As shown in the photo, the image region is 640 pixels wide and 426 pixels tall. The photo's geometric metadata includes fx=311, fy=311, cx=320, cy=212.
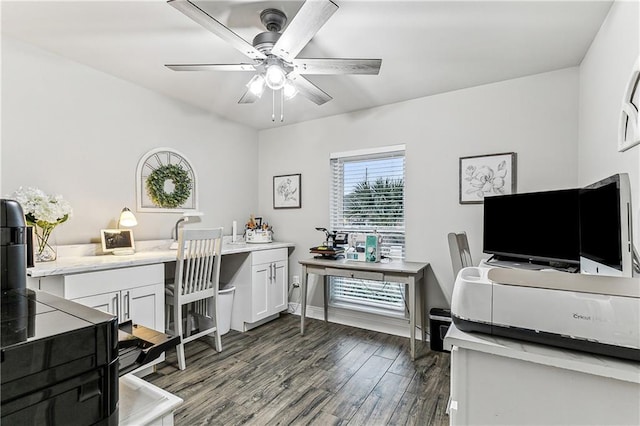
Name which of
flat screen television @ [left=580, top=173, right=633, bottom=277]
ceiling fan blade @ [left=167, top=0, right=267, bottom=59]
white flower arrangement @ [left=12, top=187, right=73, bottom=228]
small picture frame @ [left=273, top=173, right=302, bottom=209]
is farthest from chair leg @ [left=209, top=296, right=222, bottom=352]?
flat screen television @ [left=580, top=173, right=633, bottom=277]

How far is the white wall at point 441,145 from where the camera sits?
2.51 meters

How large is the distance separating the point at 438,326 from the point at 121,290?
2.47 m

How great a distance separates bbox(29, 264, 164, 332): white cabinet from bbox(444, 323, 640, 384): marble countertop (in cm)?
206

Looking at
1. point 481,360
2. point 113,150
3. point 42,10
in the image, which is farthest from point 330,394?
point 42,10

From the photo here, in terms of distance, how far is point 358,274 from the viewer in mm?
2863

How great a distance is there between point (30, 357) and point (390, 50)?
2.40 m

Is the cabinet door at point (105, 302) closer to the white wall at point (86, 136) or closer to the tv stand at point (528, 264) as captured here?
the white wall at point (86, 136)

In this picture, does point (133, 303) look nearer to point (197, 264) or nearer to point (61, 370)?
point (197, 264)

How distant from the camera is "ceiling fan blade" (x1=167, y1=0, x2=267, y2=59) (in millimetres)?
1385

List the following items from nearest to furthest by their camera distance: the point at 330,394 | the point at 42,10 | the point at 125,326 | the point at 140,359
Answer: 1. the point at 140,359
2. the point at 125,326
3. the point at 42,10
4. the point at 330,394

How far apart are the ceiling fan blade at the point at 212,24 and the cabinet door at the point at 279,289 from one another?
2269mm

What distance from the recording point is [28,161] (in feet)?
7.17

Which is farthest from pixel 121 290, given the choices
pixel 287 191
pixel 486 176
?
pixel 486 176

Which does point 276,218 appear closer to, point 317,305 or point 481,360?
point 317,305
